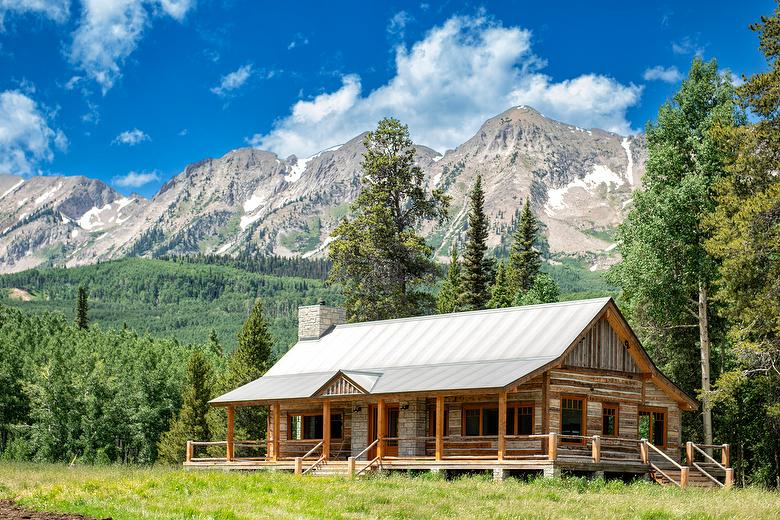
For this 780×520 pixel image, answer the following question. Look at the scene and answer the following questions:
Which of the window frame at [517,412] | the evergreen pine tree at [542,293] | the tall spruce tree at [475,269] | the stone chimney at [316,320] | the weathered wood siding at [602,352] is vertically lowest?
the window frame at [517,412]

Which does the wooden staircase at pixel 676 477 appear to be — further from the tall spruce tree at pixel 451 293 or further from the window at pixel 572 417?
the tall spruce tree at pixel 451 293

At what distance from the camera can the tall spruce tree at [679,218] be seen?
40906 mm

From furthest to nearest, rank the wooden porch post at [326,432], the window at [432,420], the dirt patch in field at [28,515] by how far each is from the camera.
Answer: the wooden porch post at [326,432], the window at [432,420], the dirt patch in field at [28,515]

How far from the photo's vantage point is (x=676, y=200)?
40844 mm

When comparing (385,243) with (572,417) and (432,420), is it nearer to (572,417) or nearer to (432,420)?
(432,420)

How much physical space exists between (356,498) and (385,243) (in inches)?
1320

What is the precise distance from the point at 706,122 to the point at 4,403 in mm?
59106

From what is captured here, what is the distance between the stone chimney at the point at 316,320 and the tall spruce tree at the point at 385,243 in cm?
842

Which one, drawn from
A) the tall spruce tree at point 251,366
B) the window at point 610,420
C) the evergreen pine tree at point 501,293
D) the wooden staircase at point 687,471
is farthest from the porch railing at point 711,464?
the evergreen pine tree at point 501,293

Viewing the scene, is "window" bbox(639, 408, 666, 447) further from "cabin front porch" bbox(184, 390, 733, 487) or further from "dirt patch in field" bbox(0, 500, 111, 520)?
"dirt patch in field" bbox(0, 500, 111, 520)

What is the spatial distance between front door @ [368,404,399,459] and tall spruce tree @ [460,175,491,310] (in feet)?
129

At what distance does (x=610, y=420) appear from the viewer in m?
36.8

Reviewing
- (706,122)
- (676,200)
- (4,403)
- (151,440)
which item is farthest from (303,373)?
(4,403)

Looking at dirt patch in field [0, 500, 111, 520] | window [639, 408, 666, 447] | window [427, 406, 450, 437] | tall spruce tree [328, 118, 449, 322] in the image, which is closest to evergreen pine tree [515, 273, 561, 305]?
tall spruce tree [328, 118, 449, 322]
